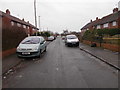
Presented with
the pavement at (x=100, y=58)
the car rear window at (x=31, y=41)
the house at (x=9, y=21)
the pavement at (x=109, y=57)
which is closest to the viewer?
the pavement at (x=100, y=58)

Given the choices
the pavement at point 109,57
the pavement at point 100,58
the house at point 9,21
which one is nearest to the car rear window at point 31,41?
the pavement at point 100,58

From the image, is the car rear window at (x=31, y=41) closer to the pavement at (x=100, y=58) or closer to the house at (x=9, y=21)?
the pavement at (x=100, y=58)

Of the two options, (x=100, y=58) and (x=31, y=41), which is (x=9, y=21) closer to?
(x=31, y=41)

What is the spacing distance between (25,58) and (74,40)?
11.5 metres

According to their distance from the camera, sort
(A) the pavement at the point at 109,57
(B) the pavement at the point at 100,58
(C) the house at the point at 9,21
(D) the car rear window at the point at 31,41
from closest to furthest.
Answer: (B) the pavement at the point at 100,58
(A) the pavement at the point at 109,57
(D) the car rear window at the point at 31,41
(C) the house at the point at 9,21

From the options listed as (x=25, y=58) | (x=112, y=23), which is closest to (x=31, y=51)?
(x=25, y=58)

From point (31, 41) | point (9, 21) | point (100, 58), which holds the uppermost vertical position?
point (9, 21)

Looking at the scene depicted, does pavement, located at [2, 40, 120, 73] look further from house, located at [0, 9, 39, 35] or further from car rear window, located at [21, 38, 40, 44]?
house, located at [0, 9, 39, 35]

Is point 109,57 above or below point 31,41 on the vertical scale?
below

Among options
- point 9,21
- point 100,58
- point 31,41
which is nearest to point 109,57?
point 100,58

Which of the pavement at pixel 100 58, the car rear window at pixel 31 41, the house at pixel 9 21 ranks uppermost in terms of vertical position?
the house at pixel 9 21

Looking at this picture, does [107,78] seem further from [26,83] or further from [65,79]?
[26,83]

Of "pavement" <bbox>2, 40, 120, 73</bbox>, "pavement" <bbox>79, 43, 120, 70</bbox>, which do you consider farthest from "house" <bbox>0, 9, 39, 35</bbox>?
"pavement" <bbox>79, 43, 120, 70</bbox>

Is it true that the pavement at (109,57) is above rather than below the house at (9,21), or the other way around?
below
